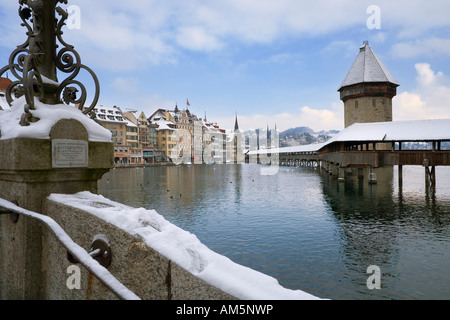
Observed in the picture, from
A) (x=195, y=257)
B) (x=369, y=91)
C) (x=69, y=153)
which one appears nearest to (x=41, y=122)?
(x=69, y=153)

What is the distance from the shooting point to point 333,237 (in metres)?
16.3

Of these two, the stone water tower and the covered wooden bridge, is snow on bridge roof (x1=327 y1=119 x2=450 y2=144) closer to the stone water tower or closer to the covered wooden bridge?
the covered wooden bridge

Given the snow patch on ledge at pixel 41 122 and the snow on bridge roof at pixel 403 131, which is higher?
the snow on bridge roof at pixel 403 131

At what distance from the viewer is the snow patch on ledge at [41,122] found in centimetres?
342

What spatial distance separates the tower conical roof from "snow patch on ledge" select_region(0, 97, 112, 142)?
206 ft

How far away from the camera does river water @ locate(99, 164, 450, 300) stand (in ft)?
35.9

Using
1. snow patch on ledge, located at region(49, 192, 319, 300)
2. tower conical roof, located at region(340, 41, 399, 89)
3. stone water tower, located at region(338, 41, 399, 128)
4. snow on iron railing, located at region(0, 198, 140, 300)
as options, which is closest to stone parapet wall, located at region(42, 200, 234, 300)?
snow patch on ledge, located at region(49, 192, 319, 300)

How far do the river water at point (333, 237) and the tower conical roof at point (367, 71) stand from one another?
114 feet

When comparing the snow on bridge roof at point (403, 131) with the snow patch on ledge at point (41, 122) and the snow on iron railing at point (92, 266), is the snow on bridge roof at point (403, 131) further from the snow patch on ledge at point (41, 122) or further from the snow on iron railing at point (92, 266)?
the snow on iron railing at point (92, 266)

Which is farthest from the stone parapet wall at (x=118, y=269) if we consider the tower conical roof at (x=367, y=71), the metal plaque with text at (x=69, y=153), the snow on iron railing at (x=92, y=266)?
the tower conical roof at (x=367, y=71)

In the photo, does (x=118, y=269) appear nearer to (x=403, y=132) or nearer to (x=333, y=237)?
(x=333, y=237)

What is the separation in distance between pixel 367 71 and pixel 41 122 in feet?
215

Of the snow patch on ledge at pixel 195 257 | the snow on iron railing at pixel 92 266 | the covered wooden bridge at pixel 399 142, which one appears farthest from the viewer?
the covered wooden bridge at pixel 399 142
